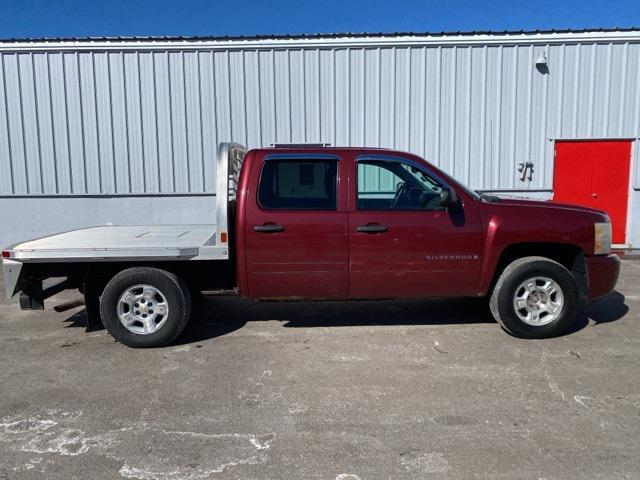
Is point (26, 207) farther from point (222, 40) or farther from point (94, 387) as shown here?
point (94, 387)

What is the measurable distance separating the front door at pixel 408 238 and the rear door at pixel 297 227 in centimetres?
16

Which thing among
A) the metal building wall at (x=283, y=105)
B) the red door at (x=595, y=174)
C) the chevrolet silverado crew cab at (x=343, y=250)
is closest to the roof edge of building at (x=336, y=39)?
the metal building wall at (x=283, y=105)

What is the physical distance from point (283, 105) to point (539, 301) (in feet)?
23.2

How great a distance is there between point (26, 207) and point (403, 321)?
8843 mm

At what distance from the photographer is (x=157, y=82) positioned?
1021 cm

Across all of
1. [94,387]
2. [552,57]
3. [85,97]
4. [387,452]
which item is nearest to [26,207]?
[85,97]

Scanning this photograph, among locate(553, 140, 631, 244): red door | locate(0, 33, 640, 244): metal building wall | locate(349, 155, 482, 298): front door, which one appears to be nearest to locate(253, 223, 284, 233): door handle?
locate(349, 155, 482, 298): front door

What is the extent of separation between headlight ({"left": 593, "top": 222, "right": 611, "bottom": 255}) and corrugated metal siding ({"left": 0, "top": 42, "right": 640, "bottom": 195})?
18.7 feet

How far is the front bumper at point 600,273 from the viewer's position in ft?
16.4

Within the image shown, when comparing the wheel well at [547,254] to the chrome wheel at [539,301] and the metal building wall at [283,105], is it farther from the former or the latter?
the metal building wall at [283,105]

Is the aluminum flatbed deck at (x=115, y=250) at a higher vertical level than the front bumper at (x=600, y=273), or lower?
higher

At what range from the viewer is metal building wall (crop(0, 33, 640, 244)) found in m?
10.2

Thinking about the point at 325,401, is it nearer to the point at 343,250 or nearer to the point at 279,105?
the point at 343,250

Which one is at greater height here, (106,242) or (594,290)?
(106,242)
